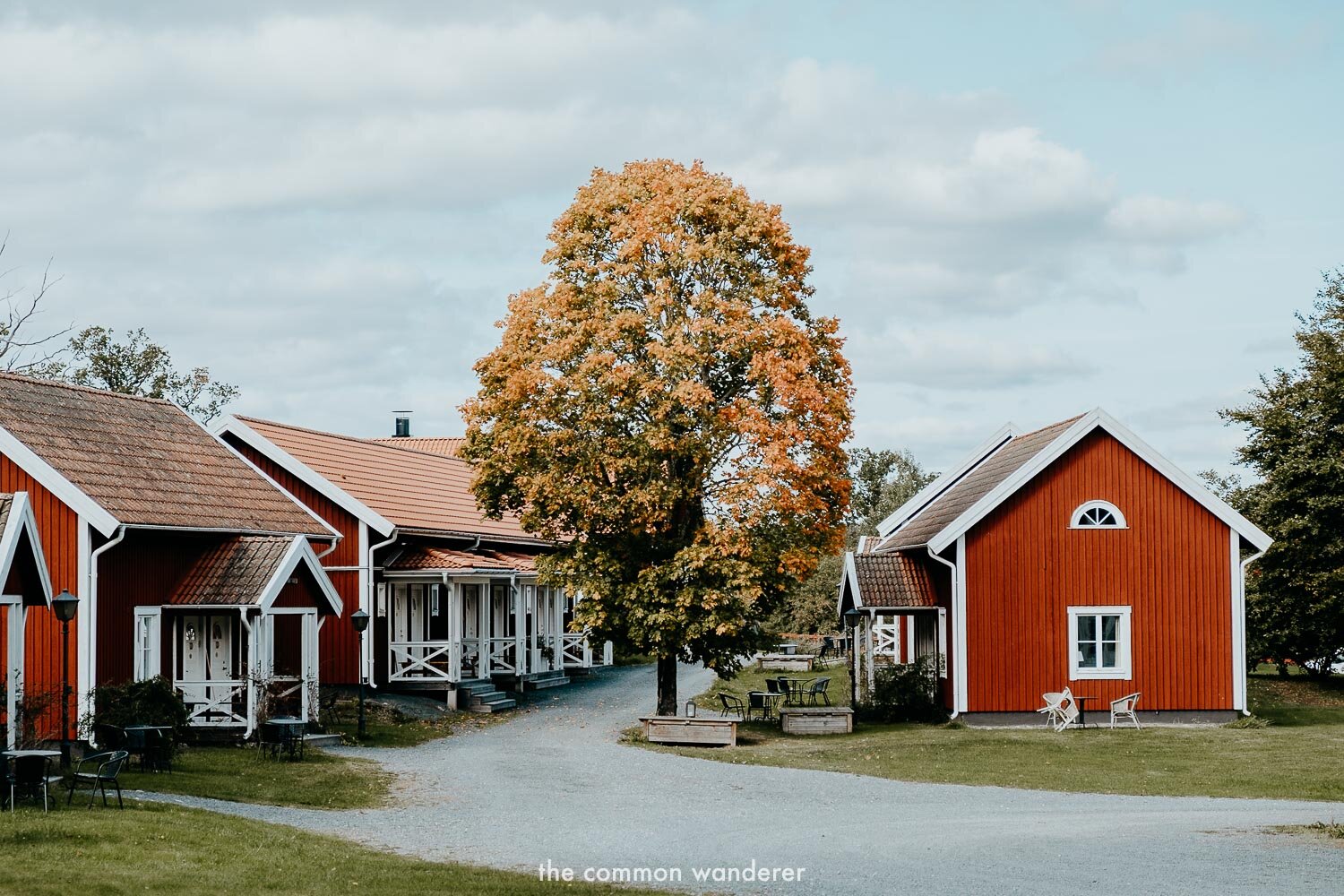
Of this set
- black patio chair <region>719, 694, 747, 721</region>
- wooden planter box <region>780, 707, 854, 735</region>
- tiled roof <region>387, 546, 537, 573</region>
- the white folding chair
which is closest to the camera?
wooden planter box <region>780, 707, 854, 735</region>

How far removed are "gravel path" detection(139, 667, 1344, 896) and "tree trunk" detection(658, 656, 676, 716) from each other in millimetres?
4692

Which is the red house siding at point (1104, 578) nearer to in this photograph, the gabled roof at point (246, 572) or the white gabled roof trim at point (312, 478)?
the gabled roof at point (246, 572)

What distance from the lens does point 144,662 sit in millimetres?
25422

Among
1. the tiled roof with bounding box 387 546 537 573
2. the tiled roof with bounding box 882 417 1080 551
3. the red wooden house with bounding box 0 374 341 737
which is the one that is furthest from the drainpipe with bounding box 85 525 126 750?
the tiled roof with bounding box 882 417 1080 551

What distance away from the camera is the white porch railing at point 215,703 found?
2566 centimetres

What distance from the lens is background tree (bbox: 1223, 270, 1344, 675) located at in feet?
117

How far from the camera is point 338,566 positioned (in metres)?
33.5

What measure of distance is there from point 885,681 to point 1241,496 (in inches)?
560

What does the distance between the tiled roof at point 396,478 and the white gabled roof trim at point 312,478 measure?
240mm

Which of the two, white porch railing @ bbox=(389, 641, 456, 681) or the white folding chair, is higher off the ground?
white porch railing @ bbox=(389, 641, 456, 681)

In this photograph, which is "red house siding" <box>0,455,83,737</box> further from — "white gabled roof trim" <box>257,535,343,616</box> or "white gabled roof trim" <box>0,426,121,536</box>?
"white gabled roof trim" <box>257,535,343,616</box>

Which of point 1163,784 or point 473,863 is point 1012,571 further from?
point 473,863

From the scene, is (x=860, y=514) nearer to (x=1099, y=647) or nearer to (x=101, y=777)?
(x=1099, y=647)

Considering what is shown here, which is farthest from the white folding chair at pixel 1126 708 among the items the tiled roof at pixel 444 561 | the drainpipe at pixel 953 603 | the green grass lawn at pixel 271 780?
the green grass lawn at pixel 271 780
